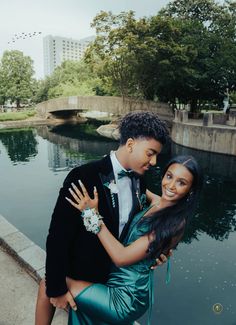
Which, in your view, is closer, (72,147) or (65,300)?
(65,300)

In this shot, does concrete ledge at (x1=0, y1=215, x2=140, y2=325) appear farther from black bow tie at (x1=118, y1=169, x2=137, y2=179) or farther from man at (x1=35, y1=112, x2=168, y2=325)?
black bow tie at (x1=118, y1=169, x2=137, y2=179)

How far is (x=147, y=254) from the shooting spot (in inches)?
77.5

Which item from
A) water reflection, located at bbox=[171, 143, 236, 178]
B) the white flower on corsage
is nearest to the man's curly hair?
the white flower on corsage

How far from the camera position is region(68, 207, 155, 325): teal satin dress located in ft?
6.38

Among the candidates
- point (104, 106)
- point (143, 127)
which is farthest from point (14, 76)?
point (143, 127)

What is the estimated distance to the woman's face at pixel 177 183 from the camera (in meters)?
2.15

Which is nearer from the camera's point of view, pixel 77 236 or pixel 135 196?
pixel 77 236

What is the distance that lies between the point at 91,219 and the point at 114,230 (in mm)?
315

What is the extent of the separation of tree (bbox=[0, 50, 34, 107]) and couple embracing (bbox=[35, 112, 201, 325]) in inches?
1814

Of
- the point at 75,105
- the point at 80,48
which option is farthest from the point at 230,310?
the point at 80,48

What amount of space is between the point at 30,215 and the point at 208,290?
671 centimetres

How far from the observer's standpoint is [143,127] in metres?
1.95

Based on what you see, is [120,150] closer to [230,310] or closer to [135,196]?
[135,196]

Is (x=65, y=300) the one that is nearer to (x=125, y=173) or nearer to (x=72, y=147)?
(x=125, y=173)
